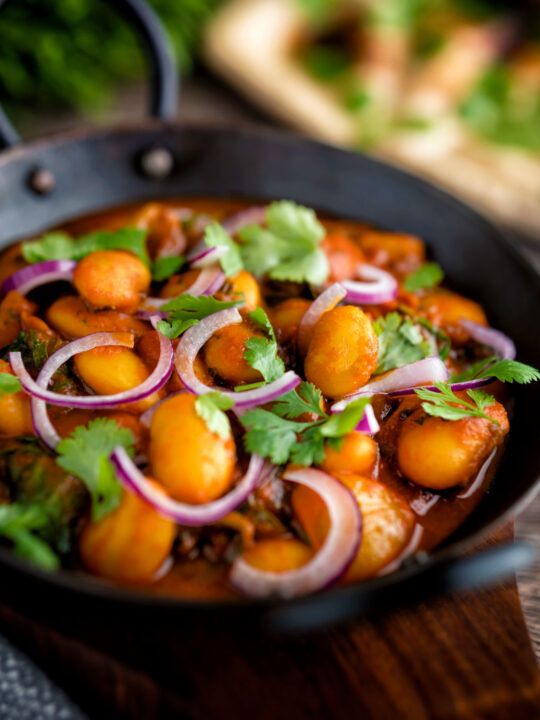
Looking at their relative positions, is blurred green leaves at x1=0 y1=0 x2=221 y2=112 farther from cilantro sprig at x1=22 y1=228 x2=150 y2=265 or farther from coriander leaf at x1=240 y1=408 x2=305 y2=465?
coriander leaf at x1=240 y1=408 x2=305 y2=465

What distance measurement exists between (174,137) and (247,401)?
5.16ft

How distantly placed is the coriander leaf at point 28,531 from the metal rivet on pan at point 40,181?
4.91 feet

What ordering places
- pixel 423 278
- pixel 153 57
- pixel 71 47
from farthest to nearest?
pixel 71 47
pixel 153 57
pixel 423 278

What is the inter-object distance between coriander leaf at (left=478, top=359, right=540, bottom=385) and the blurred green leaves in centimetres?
337

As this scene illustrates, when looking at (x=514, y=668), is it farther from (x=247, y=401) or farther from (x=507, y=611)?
(x=247, y=401)

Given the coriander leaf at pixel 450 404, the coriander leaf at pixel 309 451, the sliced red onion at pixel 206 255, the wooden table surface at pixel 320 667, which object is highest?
the sliced red onion at pixel 206 255

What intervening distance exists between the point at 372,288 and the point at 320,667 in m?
1.33

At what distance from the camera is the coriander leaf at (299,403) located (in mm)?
2158

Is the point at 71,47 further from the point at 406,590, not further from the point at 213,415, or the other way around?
the point at 406,590

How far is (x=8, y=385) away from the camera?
2127 mm

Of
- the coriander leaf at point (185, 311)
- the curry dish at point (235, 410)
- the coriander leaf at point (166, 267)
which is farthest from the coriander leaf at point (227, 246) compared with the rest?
the coriander leaf at point (185, 311)

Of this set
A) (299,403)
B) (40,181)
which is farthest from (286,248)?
(40,181)

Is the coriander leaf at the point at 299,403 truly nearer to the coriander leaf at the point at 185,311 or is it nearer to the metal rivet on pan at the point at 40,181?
the coriander leaf at the point at 185,311

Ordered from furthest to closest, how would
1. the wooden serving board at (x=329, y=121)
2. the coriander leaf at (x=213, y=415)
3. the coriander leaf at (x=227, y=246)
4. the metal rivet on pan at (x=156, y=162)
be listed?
1. the wooden serving board at (x=329, y=121)
2. the metal rivet on pan at (x=156, y=162)
3. the coriander leaf at (x=227, y=246)
4. the coriander leaf at (x=213, y=415)
